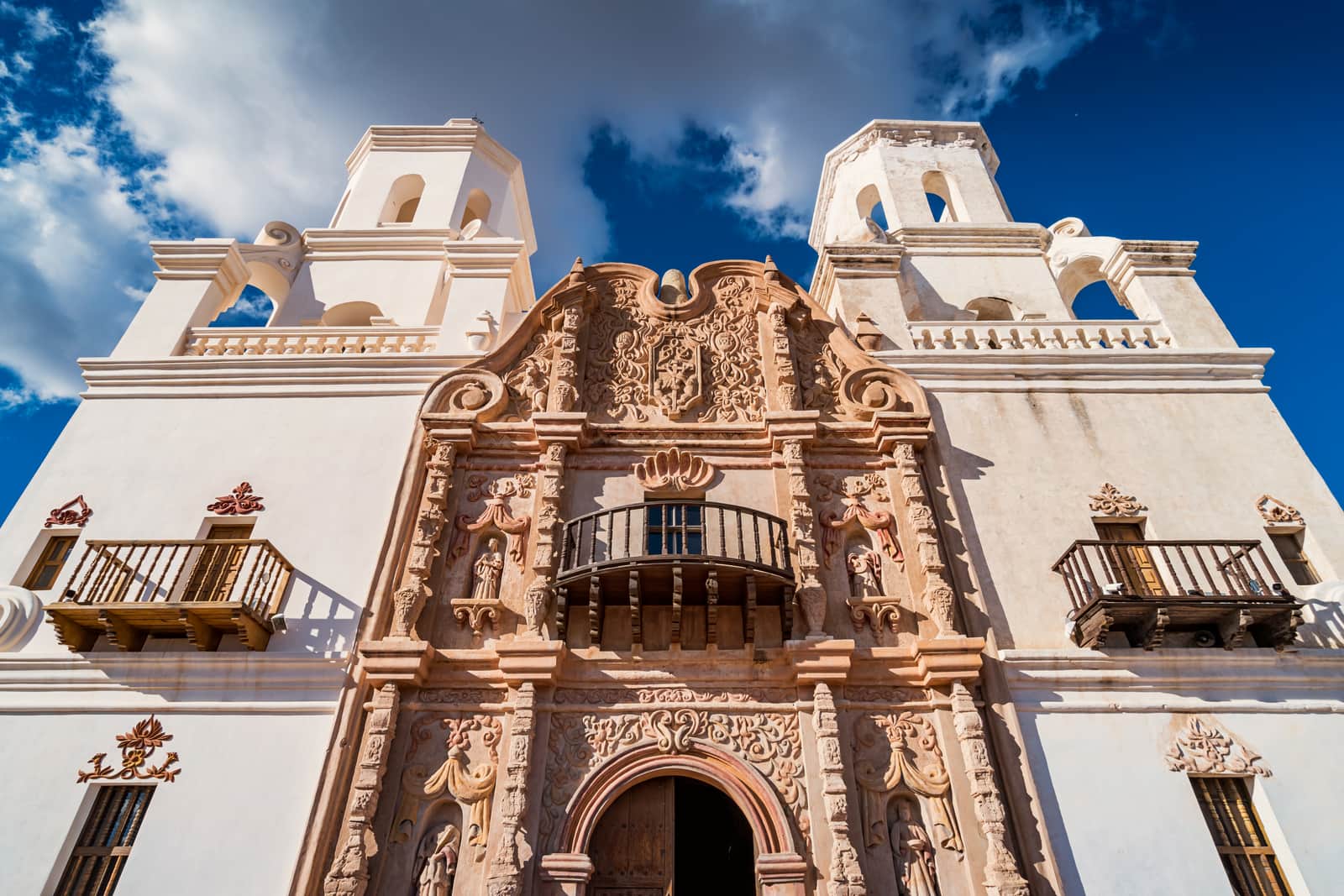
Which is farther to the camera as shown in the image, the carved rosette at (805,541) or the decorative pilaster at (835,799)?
the carved rosette at (805,541)

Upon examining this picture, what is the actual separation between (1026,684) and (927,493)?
126 inches

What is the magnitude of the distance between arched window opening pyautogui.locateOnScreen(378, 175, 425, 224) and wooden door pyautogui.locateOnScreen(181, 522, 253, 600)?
10.2 m

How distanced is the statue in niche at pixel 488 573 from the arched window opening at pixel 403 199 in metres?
10.6

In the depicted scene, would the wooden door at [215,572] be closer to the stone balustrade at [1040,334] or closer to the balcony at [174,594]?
the balcony at [174,594]

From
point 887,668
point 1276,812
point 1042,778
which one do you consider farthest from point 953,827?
point 1276,812

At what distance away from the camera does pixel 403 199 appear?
20078 mm

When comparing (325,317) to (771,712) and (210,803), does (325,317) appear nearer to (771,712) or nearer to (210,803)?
(210,803)

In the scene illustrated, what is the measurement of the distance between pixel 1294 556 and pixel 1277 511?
71 cm

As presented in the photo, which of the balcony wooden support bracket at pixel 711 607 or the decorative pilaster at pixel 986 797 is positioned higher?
the balcony wooden support bracket at pixel 711 607

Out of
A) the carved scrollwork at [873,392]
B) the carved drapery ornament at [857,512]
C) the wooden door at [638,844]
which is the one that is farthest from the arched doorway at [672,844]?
the carved scrollwork at [873,392]

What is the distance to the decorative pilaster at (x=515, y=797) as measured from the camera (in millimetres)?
8891

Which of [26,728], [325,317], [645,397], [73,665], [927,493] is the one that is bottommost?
[26,728]

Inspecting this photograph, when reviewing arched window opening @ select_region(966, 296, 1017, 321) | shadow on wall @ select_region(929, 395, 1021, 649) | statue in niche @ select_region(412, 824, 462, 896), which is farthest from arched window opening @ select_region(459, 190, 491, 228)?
statue in niche @ select_region(412, 824, 462, 896)

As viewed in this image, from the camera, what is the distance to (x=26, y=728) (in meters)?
10.1
